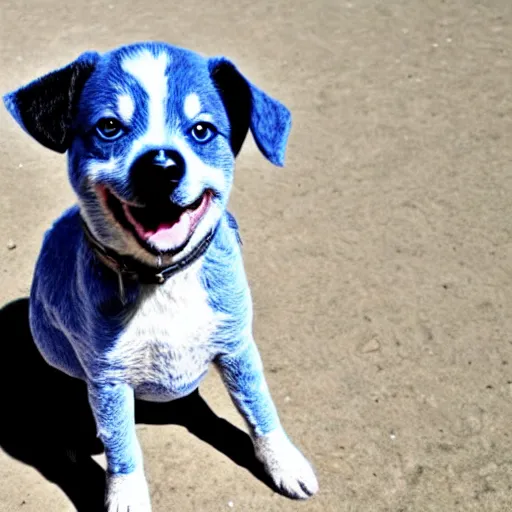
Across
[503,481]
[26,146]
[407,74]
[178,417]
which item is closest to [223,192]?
[178,417]

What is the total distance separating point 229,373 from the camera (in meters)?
2.98

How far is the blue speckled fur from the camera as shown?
2320 mm

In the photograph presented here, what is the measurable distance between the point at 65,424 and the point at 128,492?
1.81 feet

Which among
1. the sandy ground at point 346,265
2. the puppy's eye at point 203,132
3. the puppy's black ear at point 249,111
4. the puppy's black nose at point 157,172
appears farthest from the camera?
the sandy ground at point 346,265

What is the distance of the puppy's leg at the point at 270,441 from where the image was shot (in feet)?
10.0

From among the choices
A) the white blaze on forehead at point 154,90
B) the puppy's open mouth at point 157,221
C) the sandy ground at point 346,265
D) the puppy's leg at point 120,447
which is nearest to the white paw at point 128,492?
the puppy's leg at point 120,447

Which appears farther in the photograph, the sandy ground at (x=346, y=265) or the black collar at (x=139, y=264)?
the sandy ground at (x=346, y=265)

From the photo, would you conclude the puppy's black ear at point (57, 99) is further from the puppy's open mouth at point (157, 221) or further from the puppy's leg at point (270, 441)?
the puppy's leg at point (270, 441)

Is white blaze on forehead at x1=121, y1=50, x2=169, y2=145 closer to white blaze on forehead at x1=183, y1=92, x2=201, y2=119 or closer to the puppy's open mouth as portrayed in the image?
white blaze on forehead at x1=183, y1=92, x2=201, y2=119

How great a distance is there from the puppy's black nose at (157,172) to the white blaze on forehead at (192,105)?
123 millimetres

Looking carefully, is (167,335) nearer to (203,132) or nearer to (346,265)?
(203,132)

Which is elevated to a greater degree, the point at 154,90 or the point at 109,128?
the point at 154,90

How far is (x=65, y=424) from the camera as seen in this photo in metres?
3.51

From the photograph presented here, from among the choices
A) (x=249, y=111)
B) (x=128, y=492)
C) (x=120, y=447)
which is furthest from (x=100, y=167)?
(x=128, y=492)
